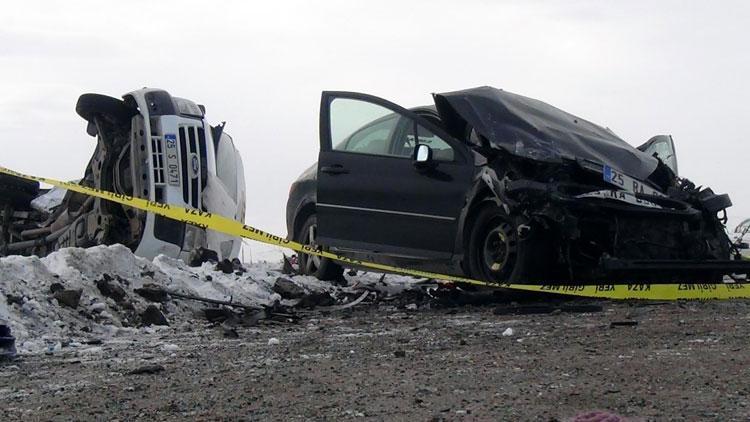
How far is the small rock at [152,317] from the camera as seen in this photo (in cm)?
855

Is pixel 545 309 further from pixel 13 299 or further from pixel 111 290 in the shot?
pixel 13 299

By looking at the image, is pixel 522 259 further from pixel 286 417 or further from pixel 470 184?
pixel 286 417

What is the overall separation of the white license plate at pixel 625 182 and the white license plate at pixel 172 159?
492 centimetres

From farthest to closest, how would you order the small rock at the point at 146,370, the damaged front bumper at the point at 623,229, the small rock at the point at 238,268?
the small rock at the point at 238,268 → the damaged front bumper at the point at 623,229 → the small rock at the point at 146,370

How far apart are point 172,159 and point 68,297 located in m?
4.10

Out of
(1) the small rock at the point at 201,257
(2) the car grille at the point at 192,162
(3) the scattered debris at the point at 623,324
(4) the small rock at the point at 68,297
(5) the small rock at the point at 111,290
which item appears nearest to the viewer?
(3) the scattered debris at the point at 623,324

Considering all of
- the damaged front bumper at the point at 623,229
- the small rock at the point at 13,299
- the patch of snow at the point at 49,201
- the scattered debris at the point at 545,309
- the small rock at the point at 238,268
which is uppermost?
the damaged front bumper at the point at 623,229

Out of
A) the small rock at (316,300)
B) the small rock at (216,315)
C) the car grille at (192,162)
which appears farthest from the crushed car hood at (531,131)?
the car grille at (192,162)

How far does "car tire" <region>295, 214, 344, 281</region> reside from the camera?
11.5 metres

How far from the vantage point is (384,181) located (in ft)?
32.6

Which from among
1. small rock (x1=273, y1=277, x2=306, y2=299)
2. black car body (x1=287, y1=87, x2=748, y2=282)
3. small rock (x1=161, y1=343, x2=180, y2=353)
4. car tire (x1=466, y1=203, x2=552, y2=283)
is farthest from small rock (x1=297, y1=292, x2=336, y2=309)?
small rock (x1=161, y1=343, x2=180, y2=353)

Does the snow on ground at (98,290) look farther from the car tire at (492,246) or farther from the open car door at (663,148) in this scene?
the open car door at (663,148)

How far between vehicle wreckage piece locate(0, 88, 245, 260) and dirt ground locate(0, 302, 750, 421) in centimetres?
410

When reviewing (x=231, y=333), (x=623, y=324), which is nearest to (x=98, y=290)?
(x=231, y=333)
